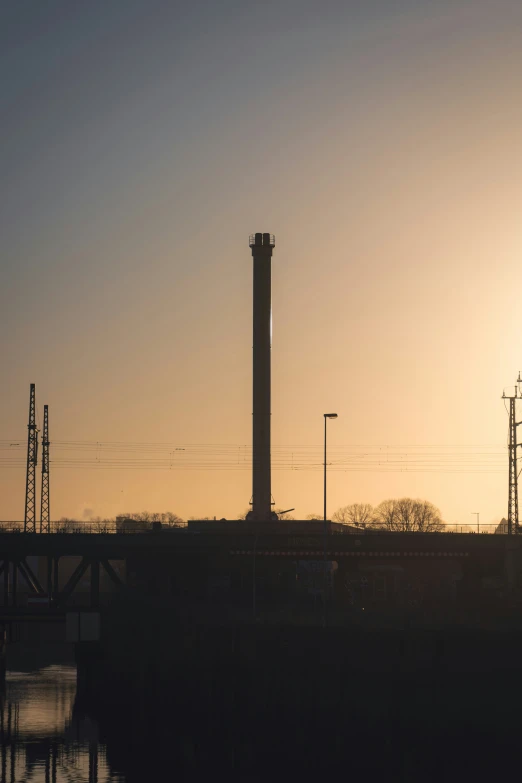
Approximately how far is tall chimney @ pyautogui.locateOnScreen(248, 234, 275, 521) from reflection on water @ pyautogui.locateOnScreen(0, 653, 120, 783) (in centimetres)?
2793

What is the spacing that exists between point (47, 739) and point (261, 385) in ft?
182

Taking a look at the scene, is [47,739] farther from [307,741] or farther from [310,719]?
[307,741]

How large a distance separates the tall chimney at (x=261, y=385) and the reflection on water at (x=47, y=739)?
2793 centimetres

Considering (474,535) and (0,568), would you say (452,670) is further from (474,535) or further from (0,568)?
(0,568)

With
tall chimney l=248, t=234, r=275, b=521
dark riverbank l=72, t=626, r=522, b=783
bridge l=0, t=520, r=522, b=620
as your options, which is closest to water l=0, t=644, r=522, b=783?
dark riverbank l=72, t=626, r=522, b=783

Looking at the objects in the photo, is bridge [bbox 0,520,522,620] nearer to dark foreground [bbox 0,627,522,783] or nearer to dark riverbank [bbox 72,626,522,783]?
dark foreground [bbox 0,627,522,783]

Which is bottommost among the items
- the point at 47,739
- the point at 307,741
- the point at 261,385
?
the point at 47,739

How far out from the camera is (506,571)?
105 meters

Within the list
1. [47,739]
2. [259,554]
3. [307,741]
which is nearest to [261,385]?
[259,554]

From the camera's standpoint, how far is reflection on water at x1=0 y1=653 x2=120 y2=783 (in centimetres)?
6350

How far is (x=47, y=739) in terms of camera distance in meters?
75.2

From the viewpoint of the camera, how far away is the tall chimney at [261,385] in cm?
12112

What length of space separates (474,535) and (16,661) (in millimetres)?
63991

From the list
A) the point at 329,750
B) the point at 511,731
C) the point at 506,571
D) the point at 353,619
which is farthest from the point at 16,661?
the point at 511,731
